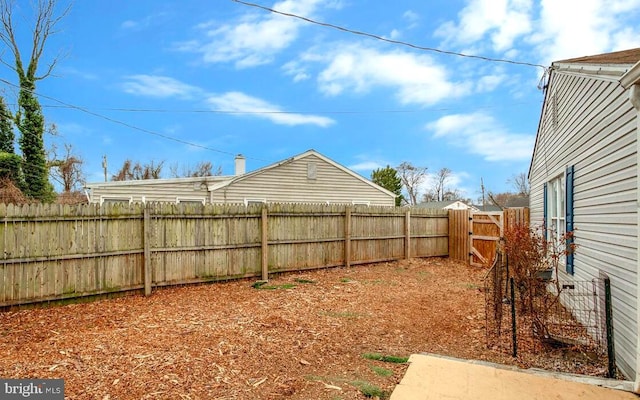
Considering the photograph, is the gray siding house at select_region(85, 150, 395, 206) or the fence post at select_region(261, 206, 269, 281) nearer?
the fence post at select_region(261, 206, 269, 281)

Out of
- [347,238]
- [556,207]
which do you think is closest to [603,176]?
[556,207]

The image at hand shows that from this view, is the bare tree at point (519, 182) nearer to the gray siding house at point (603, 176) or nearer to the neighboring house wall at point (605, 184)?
the gray siding house at point (603, 176)

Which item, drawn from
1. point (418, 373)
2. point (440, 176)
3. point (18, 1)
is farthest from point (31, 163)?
point (440, 176)

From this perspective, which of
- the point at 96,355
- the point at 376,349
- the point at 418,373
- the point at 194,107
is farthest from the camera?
the point at 194,107

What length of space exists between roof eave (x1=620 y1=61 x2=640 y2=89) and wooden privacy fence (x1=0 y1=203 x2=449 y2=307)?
6.75 metres

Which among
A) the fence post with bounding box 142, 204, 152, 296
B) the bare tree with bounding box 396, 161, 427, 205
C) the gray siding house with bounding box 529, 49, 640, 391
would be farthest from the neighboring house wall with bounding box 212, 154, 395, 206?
the bare tree with bounding box 396, 161, 427, 205

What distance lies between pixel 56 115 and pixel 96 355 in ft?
64.7

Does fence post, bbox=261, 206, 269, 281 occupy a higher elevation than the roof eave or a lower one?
lower

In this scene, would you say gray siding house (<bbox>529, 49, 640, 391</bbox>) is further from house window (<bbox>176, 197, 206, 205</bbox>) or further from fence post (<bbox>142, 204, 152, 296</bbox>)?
house window (<bbox>176, 197, 206, 205</bbox>)

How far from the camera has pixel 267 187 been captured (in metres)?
14.7

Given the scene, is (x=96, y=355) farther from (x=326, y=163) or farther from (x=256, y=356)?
(x=326, y=163)

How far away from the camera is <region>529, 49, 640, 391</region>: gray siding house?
3.52m

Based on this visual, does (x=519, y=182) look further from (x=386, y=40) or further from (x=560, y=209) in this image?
(x=386, y=40)

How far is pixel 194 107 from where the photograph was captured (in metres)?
19.0
